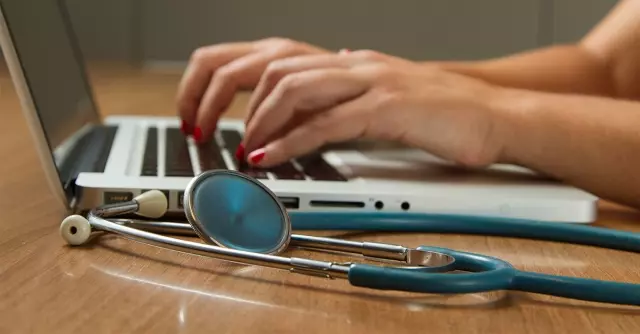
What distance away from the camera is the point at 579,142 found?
0.69 m

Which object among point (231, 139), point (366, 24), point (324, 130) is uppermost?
point (324, 130)

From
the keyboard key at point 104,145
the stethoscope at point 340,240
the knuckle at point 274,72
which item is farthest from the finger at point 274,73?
the stethoscope at point 340,240

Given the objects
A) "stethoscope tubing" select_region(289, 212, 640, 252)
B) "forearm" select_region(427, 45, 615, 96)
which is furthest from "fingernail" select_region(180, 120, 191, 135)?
"stethoscope tubing" select_region(289, 212, 640, 252)

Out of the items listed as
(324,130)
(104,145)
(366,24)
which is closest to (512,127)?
(324,130)

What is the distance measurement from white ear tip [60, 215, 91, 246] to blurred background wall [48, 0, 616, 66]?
241 centimetres

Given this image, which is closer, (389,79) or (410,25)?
(389,79)

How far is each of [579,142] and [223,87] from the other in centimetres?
37

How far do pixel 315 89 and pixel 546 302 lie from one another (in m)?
0.36

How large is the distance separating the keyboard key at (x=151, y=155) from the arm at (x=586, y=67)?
14.6 inches

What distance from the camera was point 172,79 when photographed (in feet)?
7.30

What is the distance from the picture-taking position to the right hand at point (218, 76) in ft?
2.89

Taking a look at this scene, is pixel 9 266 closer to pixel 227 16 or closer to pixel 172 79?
pixel 172 79

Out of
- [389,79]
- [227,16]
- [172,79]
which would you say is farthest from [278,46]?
[227,16]

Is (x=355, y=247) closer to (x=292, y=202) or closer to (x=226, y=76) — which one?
A: (x=292, y=202)
